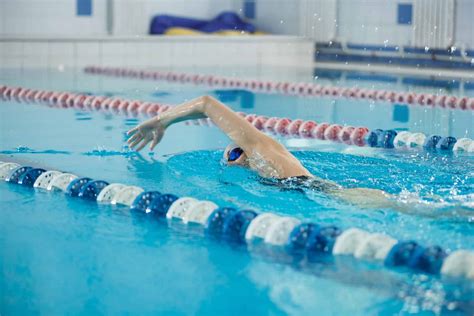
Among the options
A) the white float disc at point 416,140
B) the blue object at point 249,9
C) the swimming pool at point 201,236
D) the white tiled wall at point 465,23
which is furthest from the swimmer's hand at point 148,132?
the blue object at point 249,9

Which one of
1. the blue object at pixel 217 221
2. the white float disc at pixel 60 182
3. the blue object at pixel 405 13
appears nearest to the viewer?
the blue object at pixel 217 221

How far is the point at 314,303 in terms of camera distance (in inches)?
103

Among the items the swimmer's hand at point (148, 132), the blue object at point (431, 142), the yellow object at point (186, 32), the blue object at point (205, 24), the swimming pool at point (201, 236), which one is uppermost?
the blue object at point (205, 24)

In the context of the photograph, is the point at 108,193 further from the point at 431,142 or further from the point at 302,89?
the point at 302,89

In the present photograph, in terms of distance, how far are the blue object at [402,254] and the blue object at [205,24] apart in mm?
11410

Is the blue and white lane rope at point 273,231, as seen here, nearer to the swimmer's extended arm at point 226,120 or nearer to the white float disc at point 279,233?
the white float disc at point 279,233

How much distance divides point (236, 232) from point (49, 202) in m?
1.01

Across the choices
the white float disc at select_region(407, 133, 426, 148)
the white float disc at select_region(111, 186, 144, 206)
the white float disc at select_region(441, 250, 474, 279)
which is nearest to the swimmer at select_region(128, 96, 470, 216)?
the white float disc at select_region(111, 186, 144, 206)

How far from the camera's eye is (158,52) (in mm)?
12891

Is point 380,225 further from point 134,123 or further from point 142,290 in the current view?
point 134,123

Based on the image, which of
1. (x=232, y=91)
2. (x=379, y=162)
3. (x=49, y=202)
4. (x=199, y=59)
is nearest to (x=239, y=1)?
(x=199, y=59)

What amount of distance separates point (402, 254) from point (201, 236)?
0.81 metres

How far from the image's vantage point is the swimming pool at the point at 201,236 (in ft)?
8.63

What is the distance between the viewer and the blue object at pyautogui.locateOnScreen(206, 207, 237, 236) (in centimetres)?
337
